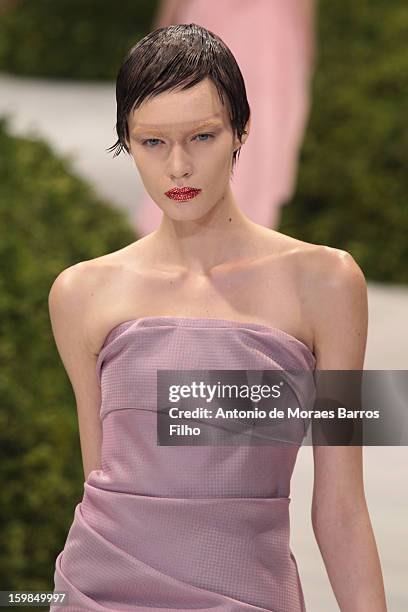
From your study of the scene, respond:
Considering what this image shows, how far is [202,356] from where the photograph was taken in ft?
5.29

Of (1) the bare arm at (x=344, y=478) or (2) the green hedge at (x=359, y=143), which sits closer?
(1) the bare arm at (x=344, y=478)

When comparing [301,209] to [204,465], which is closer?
[204,465]

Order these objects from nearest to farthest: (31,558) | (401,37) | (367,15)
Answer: (31,558)
(401,37)
(367,15)

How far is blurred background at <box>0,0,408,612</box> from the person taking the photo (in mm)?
3669

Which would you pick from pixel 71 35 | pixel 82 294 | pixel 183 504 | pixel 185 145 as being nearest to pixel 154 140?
pixel 185 145

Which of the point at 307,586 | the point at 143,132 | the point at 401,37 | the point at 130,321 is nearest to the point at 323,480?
the point at 130,321

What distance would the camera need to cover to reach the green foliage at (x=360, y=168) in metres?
6.18

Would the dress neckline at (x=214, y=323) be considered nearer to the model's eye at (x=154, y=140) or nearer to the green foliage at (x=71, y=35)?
the model's eye at (x=154, y=140)

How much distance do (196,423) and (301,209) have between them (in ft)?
16.4

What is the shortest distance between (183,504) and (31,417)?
2433mm

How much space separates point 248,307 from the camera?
1.64m

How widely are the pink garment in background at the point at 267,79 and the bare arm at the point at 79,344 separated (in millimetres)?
2106

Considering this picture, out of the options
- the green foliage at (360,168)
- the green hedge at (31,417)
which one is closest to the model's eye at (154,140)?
the green hedge at (31,417)

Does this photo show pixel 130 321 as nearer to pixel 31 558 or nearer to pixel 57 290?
pixel 57 290
